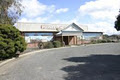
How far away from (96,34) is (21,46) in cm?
3416

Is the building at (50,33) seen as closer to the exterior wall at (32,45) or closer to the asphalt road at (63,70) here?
the exterior wall at (32,45)

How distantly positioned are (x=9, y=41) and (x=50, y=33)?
80.8ft

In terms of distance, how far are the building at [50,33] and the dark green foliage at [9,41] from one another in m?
20.1

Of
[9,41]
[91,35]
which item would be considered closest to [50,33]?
[91,35]

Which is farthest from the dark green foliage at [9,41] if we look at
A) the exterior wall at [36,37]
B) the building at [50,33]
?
the building at [50,33]

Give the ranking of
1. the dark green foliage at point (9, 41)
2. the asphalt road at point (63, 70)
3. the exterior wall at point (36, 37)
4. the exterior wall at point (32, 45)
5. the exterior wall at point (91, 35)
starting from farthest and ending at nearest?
1. the exterior wall at point (91, 35)
2. the exterior wall at point (36, 37)
3. the exterior wall at point (32, 45)
4. the dark green foliage at point (9, 41)
5. the asphalt road at point (63, 70)

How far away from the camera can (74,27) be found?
43188 mm

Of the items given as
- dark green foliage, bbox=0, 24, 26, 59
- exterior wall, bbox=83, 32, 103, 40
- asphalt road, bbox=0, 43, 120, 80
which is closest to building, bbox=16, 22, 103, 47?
exterior wall, bbox=83, 32, 103, 40

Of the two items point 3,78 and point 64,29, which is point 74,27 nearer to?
point 64,29

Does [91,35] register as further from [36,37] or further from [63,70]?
[63,70]

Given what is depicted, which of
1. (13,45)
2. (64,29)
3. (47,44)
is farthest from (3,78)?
(64,29)

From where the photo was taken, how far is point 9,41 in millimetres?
17000

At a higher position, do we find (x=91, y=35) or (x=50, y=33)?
(x=50, y=33)

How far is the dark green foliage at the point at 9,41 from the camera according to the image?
16.3m
